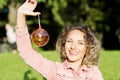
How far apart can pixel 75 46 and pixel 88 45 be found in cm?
26

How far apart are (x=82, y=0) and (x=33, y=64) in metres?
23.6

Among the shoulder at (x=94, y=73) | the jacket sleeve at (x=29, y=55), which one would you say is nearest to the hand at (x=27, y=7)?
the jacket sleeve at (x=29, y=55)

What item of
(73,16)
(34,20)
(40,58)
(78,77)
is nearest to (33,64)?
(40,58)

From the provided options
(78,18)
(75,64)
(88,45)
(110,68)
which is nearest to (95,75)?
(75,64)

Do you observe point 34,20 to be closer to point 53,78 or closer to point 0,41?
point 0,41

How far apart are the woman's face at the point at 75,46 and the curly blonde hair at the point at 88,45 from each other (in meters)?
0.06

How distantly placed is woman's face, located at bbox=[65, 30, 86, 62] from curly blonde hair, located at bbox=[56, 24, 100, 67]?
6 centimetres

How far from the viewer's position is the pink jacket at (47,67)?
4849 mm

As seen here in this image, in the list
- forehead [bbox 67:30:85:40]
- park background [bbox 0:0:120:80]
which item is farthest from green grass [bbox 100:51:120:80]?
park background [bbox 0:0:120:80]

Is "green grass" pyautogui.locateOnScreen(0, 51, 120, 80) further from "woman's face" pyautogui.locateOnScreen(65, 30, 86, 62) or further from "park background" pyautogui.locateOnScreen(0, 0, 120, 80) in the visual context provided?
"park background" pyautogui.locateOnScreen(0, 0, 120, 80)

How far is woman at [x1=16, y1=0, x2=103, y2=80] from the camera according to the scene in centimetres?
482

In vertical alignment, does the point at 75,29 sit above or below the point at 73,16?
above

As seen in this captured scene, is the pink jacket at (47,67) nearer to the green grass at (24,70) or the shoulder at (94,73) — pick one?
the shoulder at (94,73)

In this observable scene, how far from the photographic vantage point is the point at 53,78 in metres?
5.11
